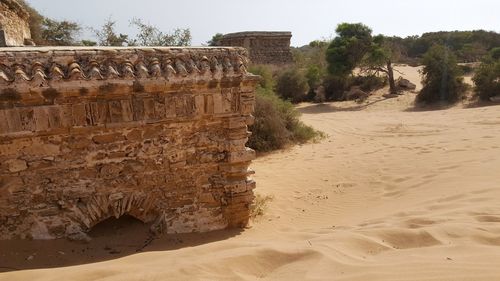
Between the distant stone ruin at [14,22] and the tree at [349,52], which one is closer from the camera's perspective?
the distant stone ruin at [14,22]

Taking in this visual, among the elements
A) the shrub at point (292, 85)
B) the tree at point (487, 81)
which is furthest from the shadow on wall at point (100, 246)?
the shrub at point (292, 85)

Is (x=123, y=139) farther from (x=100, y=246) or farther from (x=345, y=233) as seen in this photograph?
(x=345, y=233)

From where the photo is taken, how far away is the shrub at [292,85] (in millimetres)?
22645

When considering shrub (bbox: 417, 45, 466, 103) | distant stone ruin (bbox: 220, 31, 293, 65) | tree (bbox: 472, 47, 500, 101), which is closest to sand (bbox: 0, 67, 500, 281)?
tree (bbox: 472, 47, 500, 101)

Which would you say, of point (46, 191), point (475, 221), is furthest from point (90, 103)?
point (475, 221)

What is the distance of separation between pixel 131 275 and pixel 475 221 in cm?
353

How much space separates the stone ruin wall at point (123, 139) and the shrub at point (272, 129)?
6189 millimetres

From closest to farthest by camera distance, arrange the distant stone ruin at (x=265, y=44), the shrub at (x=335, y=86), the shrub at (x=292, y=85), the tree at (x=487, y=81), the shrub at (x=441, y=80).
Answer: the tree at (x=487, y=81) < the shrub at (x=441, y=80) < the shrub at (x=292, y=85) < the shrub at (x=335, y=86) < the distant stone ruin at (x=265, y=44)

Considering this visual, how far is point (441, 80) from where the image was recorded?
58.7 ft

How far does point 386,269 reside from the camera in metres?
3.10

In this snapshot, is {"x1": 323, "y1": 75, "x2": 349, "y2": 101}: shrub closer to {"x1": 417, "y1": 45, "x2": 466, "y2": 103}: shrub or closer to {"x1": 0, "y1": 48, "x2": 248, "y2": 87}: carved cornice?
{"x1": 417, "y1": 45, "x2": 466, "y2": 103}: shrub

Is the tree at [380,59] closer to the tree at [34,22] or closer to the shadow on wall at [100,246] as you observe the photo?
the tree at [34,22]

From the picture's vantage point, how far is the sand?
319 centimetres

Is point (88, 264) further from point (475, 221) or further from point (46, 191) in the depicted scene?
point (475, 221)
